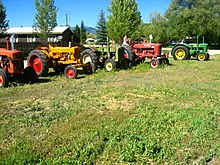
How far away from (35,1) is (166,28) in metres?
21.4

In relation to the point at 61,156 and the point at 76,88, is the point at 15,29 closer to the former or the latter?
the point at 76,88

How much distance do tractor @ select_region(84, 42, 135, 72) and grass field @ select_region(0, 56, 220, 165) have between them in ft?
14.9

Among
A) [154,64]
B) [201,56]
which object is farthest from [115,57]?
[201,56]

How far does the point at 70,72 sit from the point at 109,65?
2.60 m

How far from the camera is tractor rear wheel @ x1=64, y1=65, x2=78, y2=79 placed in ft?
38.2

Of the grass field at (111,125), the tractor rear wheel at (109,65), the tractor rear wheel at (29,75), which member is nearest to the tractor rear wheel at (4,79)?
the grass field at (111,125)

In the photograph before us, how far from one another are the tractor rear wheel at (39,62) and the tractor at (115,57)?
9.03 ft

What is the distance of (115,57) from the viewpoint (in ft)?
47.0

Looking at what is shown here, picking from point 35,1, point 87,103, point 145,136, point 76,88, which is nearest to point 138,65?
point 76,88

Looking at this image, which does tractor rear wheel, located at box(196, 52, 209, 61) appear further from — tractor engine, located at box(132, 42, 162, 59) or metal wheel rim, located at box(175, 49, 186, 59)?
tractor engine, located at box(132, 42, 162, 59)

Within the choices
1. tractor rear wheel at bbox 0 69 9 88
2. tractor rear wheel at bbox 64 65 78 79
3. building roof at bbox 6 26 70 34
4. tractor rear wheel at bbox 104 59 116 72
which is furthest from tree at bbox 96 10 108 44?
tractor rear wheel at bbox 0 69 9 88

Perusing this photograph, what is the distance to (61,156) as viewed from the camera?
4309mm

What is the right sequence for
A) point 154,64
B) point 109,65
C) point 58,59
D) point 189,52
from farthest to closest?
point 189,52
point 154,64
point 109,65
point 58,59

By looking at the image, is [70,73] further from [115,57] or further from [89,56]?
[115,57]
